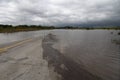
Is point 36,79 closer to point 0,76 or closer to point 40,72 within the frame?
point 40,72

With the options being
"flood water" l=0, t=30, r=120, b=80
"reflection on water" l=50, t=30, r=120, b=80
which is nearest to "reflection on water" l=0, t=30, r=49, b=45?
"flood water" l=0, t=30, r=120, b=80

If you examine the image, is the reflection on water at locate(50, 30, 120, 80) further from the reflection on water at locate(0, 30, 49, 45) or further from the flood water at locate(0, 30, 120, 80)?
the reflection on water at locate(0, 30, 49, 45)

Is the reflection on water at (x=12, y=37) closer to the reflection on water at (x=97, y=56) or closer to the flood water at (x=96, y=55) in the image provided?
the flood water at (x=96, y=55)

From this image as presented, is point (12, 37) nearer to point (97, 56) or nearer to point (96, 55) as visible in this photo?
point (96, 55)

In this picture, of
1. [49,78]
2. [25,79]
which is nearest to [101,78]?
[49,78]

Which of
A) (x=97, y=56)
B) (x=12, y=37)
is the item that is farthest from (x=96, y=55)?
(x=12, y=37)

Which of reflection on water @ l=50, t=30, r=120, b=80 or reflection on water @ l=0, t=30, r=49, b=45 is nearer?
reflection on water @ l=50, t=30, r=120, b=80

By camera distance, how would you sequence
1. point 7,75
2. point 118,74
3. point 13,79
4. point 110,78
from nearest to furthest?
point 13,79
point 7,75
point 110,78
point 118,74

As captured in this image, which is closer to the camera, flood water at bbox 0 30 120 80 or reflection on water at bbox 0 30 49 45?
flood water at bbox 0 30 120 80

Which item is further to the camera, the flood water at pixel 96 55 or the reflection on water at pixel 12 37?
the reflection on water at pixel 12 37

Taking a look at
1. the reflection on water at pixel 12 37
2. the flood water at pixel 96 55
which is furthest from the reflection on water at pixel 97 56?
the reflection on water at pixel 12 37

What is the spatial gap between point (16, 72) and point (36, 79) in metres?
1.17

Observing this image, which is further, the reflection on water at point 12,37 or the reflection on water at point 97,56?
the reflection on water at point 12,37

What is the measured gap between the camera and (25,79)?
435 cm
